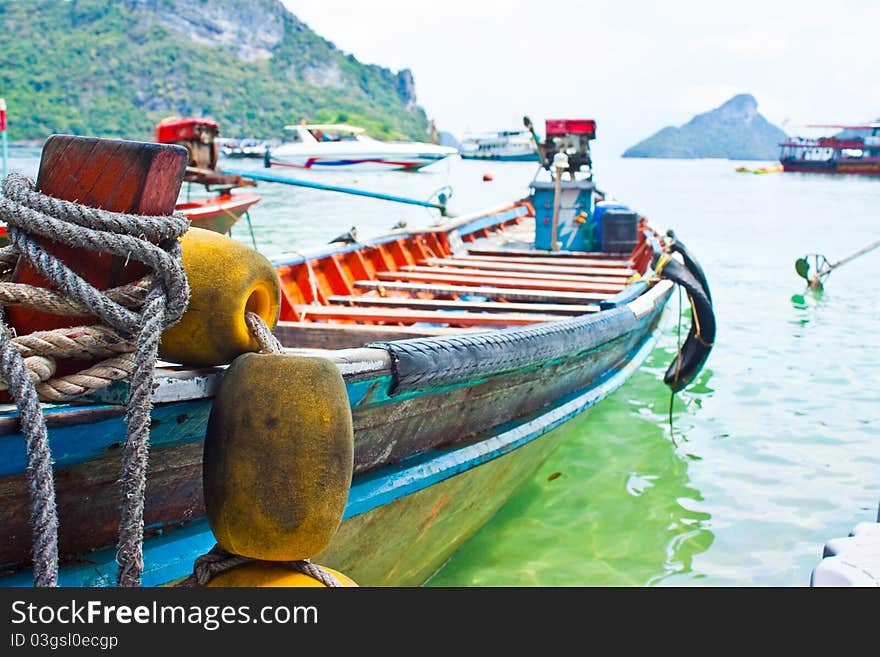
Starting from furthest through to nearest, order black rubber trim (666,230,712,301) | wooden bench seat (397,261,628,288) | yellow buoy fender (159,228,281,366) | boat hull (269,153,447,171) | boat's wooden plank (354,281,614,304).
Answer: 1. boat hull (269,153,447,171)
2. wooden bench seat (397,261,628,288)
3. black rubber trim (666,230,712,301)
4. boat's wooden plank (354,281,614,304)
5. yellow buoy fender (159,228,281,366)

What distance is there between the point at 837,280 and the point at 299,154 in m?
23.7

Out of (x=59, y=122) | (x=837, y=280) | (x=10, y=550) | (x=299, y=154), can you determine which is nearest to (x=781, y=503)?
(x=10, y=550)

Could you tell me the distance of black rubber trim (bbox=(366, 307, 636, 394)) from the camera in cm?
284

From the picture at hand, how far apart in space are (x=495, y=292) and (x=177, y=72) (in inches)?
5506

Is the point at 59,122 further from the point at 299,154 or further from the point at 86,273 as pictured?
the point at 86,273

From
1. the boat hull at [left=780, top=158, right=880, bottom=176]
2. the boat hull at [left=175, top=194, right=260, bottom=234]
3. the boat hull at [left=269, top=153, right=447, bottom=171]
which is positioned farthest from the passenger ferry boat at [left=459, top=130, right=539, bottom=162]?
the boat hull at [left=175, top=194, right=260, bottom=234]

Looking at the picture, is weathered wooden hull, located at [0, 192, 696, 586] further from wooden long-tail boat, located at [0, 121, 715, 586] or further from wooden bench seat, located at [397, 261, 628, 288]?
wooden bench seat, located at [397, 261, 628, 288]

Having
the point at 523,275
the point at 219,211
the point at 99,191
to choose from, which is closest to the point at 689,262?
the point at 523,275

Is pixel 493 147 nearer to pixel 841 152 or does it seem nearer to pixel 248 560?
pixel 841 152

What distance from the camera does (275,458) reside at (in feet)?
6.61

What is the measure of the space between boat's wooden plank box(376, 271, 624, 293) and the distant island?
10129 cm

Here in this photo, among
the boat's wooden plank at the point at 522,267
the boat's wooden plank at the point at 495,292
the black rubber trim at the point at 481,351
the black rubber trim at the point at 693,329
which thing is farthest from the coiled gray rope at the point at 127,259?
the boat's wooden plank at the point at 522,267

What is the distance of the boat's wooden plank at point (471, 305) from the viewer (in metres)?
5.58

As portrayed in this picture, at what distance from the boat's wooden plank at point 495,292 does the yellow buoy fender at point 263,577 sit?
162 inches
